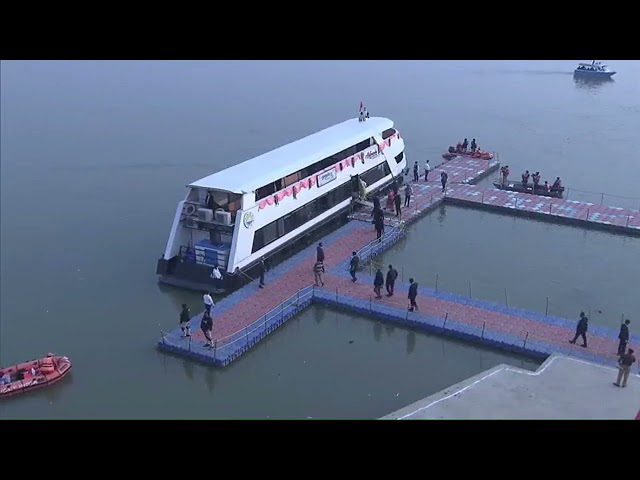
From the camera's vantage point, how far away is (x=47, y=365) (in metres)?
17.6

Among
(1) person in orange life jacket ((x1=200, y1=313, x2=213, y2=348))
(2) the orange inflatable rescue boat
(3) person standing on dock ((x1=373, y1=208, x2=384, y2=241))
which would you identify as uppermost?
(3) person standing on dock ((x1=373, y1=208, x2=384, y2=241))

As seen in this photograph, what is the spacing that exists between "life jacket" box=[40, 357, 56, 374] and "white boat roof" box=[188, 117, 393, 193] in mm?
7338

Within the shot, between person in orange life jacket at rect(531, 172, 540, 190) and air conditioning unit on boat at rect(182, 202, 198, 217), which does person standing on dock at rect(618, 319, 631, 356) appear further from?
person in orange life jacket at rect(531, 172, 540, 190)

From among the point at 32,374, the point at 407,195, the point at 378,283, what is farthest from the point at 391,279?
the point at 32,374

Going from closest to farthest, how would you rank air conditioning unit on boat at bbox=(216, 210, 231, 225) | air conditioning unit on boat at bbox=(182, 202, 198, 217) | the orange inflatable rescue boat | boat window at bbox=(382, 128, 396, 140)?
the orange inflatable rescue boat → air conditioning unit on boat at bbox=(216, 210, 231, 225) → air conditioning unit on boat at bbox=(182, 202, 198, 217) → boat window at bbox=(382, 128, 396, 140)

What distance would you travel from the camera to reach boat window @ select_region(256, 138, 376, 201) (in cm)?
2348

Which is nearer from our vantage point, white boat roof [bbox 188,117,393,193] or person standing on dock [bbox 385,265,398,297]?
person standing on dock [bbox 385,265,398,297]

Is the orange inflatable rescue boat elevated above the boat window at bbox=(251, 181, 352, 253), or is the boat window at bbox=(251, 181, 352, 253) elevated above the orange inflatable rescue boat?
the boat window at bbox=(251, 181, 352, 253)

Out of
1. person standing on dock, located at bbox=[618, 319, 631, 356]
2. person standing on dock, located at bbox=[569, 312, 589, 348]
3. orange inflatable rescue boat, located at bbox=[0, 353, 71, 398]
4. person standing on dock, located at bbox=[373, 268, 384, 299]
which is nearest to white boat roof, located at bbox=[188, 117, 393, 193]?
person standing on dock, located at bbox=[373, 268, 384, 299]

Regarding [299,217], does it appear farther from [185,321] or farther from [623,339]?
[623,339]

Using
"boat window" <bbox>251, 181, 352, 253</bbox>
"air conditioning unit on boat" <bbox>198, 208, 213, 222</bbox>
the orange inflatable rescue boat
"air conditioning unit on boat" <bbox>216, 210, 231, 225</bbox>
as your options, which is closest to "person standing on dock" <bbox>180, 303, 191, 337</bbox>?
the orange inflatable rescue boat

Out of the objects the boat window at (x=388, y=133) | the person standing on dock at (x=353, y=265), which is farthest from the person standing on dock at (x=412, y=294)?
the boat window at (x=388, y=133)

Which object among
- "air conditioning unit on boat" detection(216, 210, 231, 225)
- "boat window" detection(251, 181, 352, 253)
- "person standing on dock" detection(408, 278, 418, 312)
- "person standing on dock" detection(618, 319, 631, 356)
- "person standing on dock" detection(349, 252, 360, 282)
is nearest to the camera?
"person standing on dock" detection(618, 319, 631, 356)

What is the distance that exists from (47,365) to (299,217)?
1068 centimetres
